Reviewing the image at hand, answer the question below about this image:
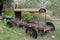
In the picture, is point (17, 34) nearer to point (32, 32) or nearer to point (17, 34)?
point (17, 34)

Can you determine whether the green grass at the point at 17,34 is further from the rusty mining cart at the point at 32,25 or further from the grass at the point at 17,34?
the rusty mining cart at the point at 32,25

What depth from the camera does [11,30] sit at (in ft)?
26.1

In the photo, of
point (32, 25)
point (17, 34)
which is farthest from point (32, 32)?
point (32, 25)

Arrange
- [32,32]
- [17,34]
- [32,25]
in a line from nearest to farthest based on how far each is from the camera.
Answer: [32,32] → [17,34] → [32,25]

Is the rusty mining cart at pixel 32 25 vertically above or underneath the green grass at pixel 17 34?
above

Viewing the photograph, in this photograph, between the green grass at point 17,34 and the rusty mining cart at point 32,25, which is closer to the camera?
the green grass at point 17,34

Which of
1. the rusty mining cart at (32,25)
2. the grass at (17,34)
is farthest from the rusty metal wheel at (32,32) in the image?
the grass at (17,34)

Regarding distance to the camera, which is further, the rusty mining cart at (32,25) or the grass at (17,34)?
the rusty mining cart at (32,25)

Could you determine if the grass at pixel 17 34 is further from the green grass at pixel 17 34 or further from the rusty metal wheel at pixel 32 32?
the rusty metal wheel at pixel 32 32

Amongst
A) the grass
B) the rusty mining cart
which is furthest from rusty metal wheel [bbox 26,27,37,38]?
the grass

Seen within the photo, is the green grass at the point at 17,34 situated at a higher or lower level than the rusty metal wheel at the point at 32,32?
lower

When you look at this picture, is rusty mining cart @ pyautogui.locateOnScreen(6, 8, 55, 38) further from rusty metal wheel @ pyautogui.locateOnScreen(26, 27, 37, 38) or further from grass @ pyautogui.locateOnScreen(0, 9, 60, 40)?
grass @ pyautogui.locateOnScreen(0, 9, 60, 40)

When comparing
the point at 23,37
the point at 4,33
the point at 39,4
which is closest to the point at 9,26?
the point at 4,33

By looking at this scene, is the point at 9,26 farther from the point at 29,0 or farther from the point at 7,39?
the point at 29,0
